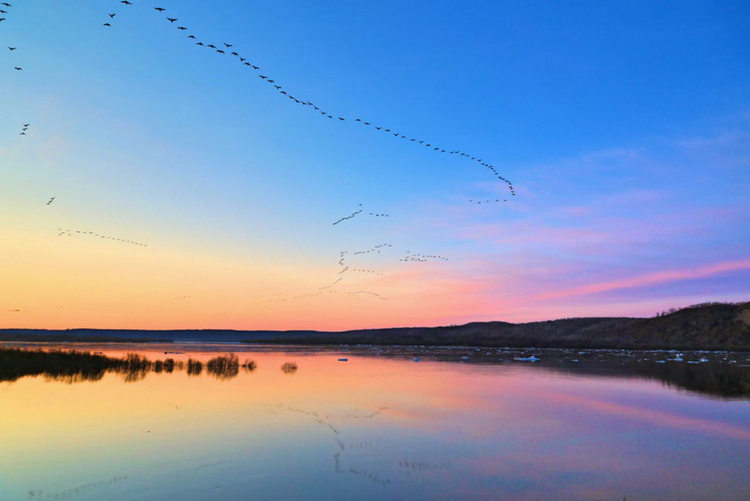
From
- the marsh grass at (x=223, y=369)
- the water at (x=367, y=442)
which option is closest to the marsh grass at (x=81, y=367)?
the marsh grass at (x=223, y=369)

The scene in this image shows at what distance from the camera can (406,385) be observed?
27.2m

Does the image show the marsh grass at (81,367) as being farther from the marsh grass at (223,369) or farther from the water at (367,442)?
the water at (367,442)

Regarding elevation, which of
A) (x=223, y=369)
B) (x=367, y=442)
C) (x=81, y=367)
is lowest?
(x=367, y=442)

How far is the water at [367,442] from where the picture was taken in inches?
400

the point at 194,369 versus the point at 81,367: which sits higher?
the point at 81,367

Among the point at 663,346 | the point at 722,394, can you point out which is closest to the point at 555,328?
the point at 663,346

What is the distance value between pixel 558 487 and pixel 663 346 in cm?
8246

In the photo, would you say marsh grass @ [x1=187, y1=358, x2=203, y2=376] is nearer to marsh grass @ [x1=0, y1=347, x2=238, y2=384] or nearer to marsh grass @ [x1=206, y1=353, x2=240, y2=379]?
marsh grass @ [x1=0, y1=347, x2=238, y2=384]

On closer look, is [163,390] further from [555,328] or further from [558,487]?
[555,328]

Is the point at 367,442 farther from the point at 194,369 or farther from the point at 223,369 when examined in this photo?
the point at 194,369

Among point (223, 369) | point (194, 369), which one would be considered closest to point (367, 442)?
point (223, 369)

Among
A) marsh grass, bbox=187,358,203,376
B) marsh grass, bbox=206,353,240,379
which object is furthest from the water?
marsh grass, bbox=187,358,203,376

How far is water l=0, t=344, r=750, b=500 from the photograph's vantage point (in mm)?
10172

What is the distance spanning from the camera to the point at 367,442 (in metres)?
14.0
